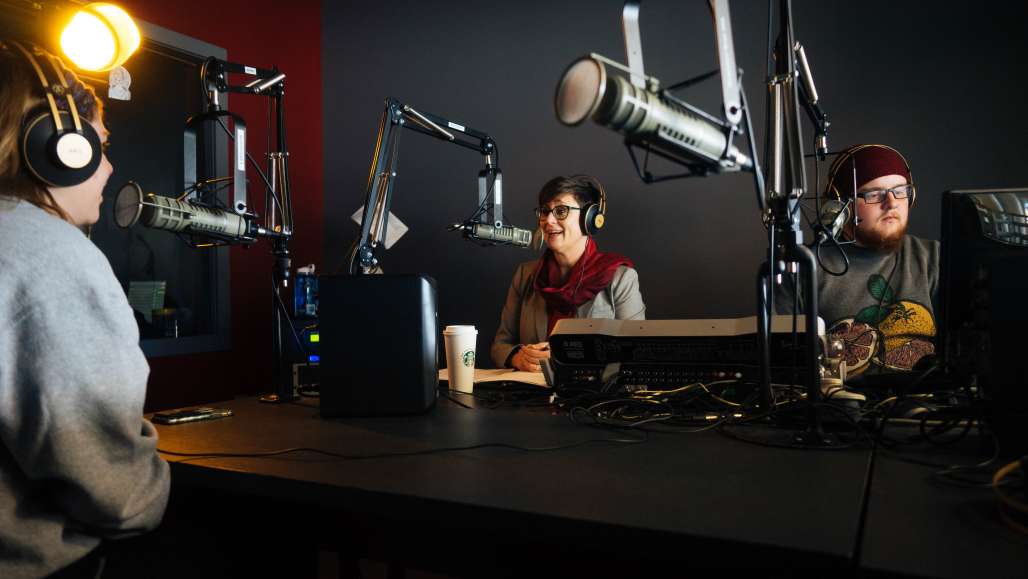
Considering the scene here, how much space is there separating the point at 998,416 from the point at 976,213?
34cm

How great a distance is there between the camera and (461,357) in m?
1.49

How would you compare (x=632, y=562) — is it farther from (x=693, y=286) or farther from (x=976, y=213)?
(x=693, y=286)

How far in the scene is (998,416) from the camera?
0.86 metres

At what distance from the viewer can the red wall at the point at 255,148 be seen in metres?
2.65

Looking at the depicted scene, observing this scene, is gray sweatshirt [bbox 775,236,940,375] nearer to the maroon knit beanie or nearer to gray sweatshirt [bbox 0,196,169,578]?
the maroon knit beanie

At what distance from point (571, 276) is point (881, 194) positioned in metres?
1.09

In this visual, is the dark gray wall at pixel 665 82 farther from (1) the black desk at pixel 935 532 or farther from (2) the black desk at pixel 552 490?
(1) the black desk at pixel 935 532

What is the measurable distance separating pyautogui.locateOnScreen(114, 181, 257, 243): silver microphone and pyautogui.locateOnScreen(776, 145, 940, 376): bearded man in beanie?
1597 mm

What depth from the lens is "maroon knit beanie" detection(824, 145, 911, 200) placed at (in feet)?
6.59

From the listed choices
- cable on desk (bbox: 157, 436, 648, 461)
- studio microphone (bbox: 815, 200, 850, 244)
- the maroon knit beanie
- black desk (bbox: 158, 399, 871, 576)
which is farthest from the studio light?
the maroon knit beanie

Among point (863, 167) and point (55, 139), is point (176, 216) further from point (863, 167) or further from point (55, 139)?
point (863, 167)

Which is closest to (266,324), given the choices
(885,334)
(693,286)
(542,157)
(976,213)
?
(542,157)

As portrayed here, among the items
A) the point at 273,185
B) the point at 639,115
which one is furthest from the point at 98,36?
the point at 639,115

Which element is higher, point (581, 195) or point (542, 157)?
point (542, 157)
